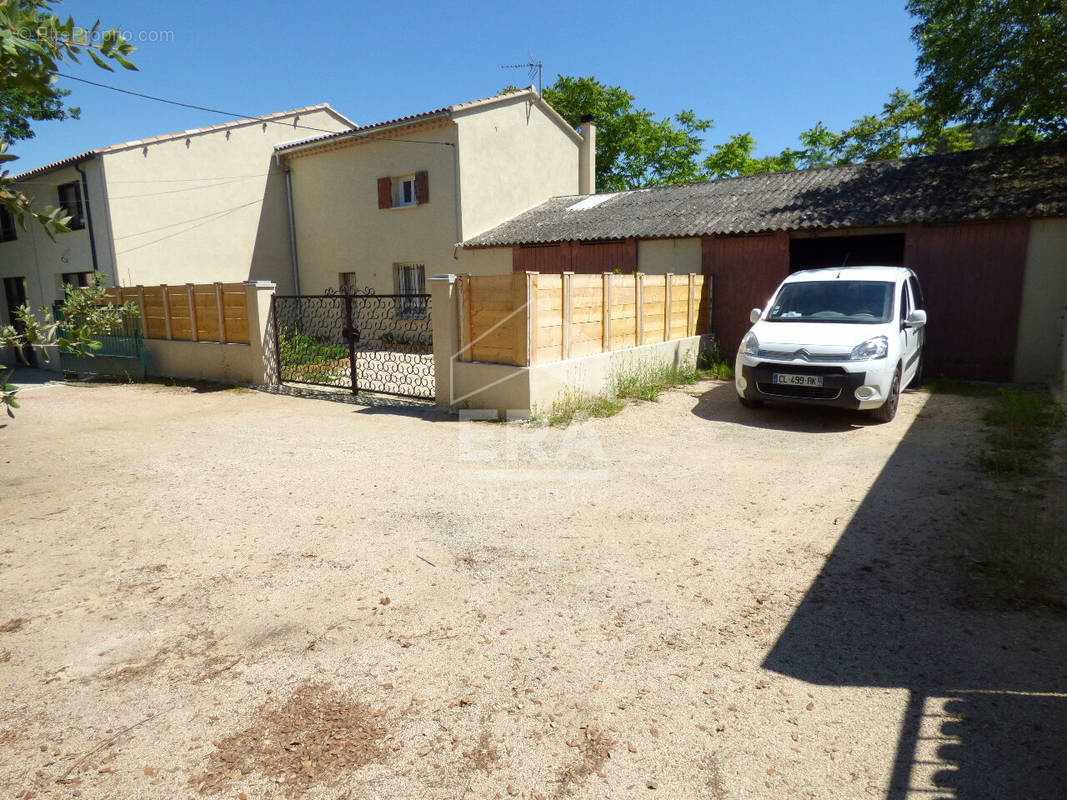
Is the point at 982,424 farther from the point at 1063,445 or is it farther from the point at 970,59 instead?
the point at 970,59

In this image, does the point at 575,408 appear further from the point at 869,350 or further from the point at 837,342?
the point at 869,350

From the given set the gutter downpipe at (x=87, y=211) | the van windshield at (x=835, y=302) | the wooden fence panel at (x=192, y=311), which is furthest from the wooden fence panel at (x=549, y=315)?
the gutter downpipe at (x=87, y=211)

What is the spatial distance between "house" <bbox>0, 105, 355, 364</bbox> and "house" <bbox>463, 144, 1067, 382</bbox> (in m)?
6.76

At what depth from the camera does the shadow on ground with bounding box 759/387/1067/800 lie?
2.35m

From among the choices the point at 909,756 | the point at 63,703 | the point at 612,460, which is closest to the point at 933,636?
the point at 909,756

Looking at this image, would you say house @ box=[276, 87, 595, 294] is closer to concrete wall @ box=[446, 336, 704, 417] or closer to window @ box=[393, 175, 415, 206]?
window @ box=[393, 175, 415, 206]

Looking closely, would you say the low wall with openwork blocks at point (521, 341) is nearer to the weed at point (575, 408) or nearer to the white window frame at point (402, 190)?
the weed at point (575, 408)

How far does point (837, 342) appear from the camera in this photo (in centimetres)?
796

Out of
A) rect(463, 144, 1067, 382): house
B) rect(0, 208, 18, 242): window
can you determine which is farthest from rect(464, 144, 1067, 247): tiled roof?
rect(0, 208, 18, 242): window

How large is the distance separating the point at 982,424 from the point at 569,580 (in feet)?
22.3

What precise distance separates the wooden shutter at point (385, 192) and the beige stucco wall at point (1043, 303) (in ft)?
48.5

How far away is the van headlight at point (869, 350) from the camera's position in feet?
25.5

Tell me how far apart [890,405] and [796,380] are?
131 centimetres

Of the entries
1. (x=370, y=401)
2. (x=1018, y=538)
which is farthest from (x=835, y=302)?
(x=370, y=401)
